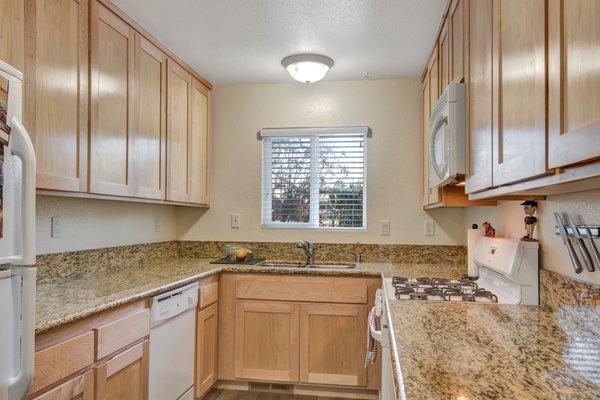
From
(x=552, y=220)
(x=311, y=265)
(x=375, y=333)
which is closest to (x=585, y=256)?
(x=552, y=220)

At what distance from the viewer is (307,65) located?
9.42ft

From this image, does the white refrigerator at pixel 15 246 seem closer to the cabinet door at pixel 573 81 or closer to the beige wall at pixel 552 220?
the cabinet door at pixel 573 81

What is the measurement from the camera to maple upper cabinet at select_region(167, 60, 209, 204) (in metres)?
2.89

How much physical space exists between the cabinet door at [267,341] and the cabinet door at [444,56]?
1.64 metres

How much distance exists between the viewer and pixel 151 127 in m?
2.63

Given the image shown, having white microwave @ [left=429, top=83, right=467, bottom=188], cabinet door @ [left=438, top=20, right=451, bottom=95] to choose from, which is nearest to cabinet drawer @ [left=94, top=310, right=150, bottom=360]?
white microwave @ [left=429, top=83, right=467, bottom=188]

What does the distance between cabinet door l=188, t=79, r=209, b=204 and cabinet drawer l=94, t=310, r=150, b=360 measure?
4.44 feet

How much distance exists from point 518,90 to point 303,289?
2.02 metres

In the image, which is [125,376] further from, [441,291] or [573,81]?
[573,81]

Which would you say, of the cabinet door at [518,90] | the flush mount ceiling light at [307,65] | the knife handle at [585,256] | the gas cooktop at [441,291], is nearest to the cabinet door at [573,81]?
the cabinet door at [518,90]

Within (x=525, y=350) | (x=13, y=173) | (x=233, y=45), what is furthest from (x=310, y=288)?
(x=13, y=173)

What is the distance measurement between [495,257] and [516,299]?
0.95ft

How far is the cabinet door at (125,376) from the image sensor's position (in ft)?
5.58

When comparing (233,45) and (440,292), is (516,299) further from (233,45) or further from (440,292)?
(233,45)
